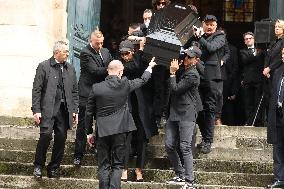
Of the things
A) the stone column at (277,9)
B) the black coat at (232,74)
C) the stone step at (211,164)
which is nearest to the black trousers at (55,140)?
the stone step at (211,164)

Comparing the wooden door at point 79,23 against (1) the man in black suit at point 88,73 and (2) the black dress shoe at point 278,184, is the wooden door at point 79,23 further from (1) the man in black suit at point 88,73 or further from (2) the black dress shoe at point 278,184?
(2) the black dress shoe at point 278,184

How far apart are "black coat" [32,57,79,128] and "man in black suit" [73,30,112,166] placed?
12.7 inches

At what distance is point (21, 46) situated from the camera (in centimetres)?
1161

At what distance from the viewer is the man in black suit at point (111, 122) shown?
802cm

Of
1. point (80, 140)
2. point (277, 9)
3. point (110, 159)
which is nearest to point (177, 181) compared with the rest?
point (110, 159)

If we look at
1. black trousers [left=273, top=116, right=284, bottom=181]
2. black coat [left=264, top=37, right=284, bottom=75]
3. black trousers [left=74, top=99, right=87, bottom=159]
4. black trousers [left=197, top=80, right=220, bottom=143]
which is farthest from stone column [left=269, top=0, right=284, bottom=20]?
black trousers [left=74, top=99, right=87, bottom=159]

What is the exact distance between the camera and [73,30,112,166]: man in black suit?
9.27 m

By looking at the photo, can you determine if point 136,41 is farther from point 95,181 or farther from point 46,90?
point 95,181

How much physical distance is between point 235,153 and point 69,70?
259cm

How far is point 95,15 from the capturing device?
12.4 meters

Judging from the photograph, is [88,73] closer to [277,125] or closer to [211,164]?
[211,164]

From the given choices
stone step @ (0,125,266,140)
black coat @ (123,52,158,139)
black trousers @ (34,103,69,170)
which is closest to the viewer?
black trousers @ (34,103,69,170)

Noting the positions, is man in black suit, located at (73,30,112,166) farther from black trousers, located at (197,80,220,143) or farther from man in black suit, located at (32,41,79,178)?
black trousers, located at (197,80,220,143)

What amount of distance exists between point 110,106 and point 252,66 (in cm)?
427
